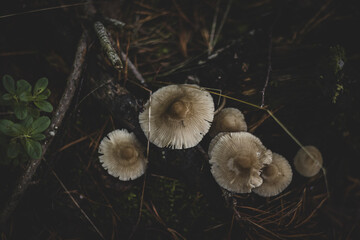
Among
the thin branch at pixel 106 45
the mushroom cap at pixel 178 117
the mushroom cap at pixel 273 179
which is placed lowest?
the mushroom cap at pixel 273 179

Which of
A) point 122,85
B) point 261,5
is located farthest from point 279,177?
point 261,5

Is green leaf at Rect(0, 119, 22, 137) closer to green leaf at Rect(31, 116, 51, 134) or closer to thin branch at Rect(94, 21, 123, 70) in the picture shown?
green leaf at Rect(31, 116, 51, 134)

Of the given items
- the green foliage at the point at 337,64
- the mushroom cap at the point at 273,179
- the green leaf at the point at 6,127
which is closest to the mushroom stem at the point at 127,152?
the green leaf at the point at 6,127

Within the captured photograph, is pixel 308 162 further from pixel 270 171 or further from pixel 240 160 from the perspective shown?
pixel 240 160

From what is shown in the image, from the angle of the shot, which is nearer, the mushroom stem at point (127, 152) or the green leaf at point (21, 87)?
the green leaf at point (21, 87)

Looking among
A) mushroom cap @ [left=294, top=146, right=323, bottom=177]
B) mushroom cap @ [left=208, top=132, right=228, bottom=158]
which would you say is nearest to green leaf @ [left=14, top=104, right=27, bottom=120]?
mushroom cap @ [left=208, top=132, right=228, bottom=158]

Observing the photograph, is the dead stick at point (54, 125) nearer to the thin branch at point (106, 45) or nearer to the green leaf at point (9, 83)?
the thin branch at point (106, 45)
